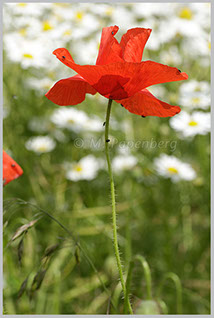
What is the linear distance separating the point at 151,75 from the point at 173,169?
2.35ft

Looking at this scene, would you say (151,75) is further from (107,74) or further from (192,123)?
(192,123)

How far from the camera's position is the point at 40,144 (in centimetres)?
129

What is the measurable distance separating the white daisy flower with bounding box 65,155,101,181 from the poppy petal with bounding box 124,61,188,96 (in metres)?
0.73

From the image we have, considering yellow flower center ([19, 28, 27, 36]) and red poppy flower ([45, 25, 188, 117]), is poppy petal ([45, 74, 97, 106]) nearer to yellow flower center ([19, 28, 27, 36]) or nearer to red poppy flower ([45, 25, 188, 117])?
red poppy flower ([45, 25, 188, 117])

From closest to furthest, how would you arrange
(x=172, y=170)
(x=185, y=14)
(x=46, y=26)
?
1. (x=172, y=170)
2. (x=46, y=26)
3. (x=185, y=14)

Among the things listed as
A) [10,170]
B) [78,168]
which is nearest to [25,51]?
[78,168]

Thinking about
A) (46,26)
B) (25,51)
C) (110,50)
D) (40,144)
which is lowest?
(40,144)

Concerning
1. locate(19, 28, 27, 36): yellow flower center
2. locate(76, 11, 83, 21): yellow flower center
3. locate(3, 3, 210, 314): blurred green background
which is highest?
locate(76, 11, 83, 21): yellow flower center

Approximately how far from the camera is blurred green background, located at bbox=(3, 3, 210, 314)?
1.02 metres

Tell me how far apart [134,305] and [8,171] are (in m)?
0.28

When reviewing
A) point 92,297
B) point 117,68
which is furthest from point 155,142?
point 117,68

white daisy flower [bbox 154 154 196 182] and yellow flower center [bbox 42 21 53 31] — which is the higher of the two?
yellow flower center [bbox 42 21 53 31]

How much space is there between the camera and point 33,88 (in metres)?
1.32

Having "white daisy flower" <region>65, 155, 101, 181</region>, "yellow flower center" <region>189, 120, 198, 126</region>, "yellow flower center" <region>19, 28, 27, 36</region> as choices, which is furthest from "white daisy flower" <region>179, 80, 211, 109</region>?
"yellow flower center" <region>19, 28, 27, 36</region>
